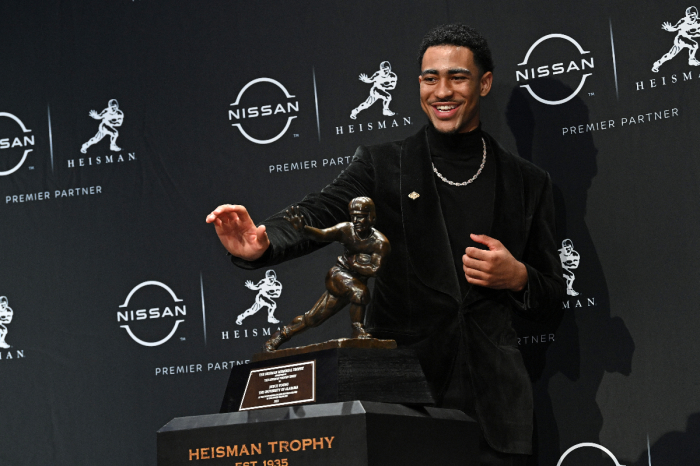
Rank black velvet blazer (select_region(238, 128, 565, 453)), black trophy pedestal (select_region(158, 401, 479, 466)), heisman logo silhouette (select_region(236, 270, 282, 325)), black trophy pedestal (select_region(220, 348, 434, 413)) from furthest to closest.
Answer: heisman logo silhouette (select_region(236, 270, 282, 325))
black velvet blazer (select_region(238, 128, 565, 453))
black trophy pedestal (select_region(220, 348, 434, 413))
black trophy pedestal (select_region(158, 401, 479, 466))

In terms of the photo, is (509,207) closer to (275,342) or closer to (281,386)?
(275,342)

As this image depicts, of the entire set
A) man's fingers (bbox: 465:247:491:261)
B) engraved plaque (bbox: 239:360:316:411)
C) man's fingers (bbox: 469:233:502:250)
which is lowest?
engraved plaque (bbox: 239:360:316:411)

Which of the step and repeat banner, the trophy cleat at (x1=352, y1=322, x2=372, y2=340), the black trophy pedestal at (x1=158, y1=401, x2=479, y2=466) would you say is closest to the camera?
the black trophy pedestal at (x1=158, y1=401, x2=479, y2=466)

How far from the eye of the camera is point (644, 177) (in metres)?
3.24

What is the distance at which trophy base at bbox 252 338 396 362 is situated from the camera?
2098 millimetres

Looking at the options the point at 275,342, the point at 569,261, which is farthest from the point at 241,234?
the point at 569,261

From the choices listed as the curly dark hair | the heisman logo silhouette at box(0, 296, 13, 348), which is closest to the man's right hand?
the curly dark hair

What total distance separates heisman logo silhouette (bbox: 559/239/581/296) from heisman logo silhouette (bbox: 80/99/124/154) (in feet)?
6.71

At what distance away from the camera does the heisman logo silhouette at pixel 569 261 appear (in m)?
3.28

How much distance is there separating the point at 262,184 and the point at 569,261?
4.40 feet

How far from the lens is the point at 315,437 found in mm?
1925

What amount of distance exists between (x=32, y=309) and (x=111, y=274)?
396mm

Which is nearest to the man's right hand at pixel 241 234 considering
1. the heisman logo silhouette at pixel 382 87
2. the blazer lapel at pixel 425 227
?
the blazer lapel at pixel 425 227

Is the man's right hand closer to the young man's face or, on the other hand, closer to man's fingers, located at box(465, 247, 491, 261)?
man's fingers, located at box(465, 247, 491, 261)
